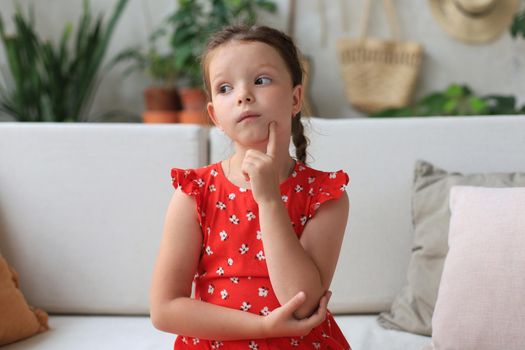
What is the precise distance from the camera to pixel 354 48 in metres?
3.24

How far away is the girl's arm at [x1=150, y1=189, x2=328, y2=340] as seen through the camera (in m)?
1.06

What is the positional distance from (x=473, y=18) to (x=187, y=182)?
2.47 metres

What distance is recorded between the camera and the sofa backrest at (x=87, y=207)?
6.10 ft

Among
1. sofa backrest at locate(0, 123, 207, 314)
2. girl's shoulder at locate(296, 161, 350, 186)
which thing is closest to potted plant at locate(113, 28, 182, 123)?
sofa backrest at locate(0, 123, 207, 314)

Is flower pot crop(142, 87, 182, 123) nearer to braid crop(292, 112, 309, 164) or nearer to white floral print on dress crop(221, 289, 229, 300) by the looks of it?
braid crop(292, 112, 309, 164)

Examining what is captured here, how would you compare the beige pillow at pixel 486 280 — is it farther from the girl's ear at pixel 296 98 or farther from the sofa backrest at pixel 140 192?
the girl's ear at pixel 296 98

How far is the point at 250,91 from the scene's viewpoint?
3.58 feet

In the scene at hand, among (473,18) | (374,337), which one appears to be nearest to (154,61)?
(473,18)

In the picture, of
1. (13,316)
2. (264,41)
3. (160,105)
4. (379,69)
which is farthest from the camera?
(379,69)

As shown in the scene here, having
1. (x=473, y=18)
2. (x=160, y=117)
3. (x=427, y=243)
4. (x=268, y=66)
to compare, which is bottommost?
(x=427, y=243)

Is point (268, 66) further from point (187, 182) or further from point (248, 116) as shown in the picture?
point (187, 182)

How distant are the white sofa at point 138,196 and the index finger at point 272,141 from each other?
74cm

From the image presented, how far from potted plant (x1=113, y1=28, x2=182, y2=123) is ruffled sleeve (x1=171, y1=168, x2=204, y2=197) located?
1.91 m

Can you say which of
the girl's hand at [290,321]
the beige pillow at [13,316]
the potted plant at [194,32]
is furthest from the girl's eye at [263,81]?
the potted plant at [194,32]
